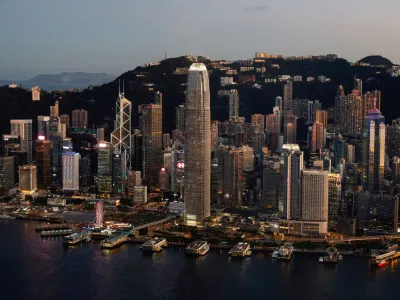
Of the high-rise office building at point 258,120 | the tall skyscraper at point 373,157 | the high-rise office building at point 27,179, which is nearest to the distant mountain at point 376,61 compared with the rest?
the high-rise office building at point 258,120

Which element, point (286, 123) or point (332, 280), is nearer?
point (332, 280)

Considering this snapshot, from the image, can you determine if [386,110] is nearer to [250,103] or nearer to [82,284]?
[250,103]

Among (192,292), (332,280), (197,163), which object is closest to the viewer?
(192,292)

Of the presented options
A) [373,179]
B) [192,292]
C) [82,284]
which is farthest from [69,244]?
[373,179]

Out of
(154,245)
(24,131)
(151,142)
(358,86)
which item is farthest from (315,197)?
(358,86)

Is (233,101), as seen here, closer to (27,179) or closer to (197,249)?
(27,179)

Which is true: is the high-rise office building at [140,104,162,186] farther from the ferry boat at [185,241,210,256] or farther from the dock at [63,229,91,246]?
the ferry boat at [185,241,210,256]

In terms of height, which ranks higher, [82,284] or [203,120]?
[203,120]
